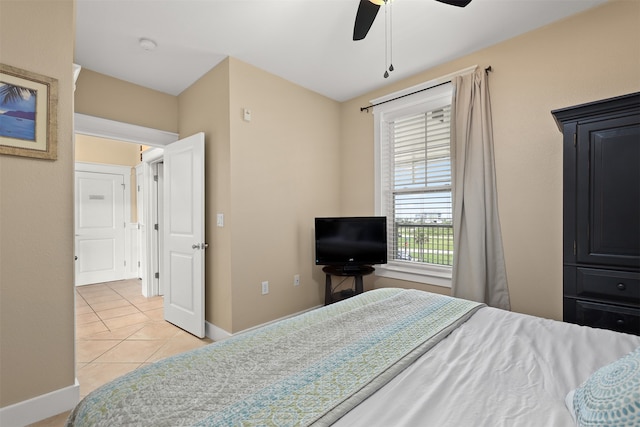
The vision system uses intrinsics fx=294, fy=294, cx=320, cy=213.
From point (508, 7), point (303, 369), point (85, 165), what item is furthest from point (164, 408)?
point (85, 165)

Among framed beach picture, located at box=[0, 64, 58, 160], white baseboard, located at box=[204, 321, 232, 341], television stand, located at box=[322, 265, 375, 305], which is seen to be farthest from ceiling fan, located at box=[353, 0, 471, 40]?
white baseboard, located at box=[204, 321, 232, 341]

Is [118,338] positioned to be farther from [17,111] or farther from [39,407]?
[17,111]

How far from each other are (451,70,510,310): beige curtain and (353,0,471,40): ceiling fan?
1234 mm

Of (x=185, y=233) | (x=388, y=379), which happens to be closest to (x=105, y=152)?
(x=185, y=233)

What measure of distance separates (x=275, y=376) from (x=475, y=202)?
2.36m

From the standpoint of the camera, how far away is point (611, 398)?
2.14 ft

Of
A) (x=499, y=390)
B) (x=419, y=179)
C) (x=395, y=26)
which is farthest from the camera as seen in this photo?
(x=419, y=179)

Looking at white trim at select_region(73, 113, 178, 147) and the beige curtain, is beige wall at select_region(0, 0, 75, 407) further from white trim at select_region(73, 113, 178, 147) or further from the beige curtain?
the beige curtain

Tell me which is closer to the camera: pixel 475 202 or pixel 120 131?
pixel 475 202

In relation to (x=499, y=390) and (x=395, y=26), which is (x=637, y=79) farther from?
(x=499, y=390)

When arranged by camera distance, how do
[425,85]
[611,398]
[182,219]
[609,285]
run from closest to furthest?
1. [611,398]
2. [609,285]
3. [425,85]
4. [182,219]

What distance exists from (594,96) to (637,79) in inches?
8.7

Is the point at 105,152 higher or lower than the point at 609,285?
higher

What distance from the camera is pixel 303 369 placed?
994 mm
